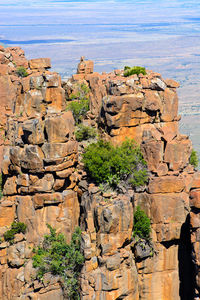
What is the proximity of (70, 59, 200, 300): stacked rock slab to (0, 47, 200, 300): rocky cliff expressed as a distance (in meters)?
0.10

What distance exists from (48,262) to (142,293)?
965 cm

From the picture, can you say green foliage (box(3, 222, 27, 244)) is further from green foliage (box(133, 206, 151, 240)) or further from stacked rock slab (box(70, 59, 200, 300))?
green foliage (box(133, 206, 151, 240))

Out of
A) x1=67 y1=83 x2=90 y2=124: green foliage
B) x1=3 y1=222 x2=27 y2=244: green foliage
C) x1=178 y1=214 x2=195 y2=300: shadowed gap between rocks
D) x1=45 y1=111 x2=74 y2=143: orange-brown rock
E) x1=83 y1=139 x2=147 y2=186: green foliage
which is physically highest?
x1=67 y1=83 x2=90 y2=124: green foliage

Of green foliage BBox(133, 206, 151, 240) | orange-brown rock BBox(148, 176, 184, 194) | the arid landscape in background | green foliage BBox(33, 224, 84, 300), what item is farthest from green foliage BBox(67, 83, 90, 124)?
green foliage BBox(133, 206, 151, 240)

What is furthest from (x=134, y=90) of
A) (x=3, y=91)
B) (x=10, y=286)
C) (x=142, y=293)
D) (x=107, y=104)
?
(x=10, y=286)

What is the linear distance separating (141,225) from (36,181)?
11.1m

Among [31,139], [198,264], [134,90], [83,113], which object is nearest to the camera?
[198,264]

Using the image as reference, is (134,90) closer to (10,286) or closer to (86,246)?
(86,246)

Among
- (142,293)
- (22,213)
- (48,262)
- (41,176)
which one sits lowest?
(142,293)

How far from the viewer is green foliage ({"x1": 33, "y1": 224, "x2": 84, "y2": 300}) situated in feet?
154

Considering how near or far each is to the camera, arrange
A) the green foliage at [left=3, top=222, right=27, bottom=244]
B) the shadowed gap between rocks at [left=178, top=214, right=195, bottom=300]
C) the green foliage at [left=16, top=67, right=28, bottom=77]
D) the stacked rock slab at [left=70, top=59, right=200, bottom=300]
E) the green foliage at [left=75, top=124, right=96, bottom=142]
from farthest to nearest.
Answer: the green foliage at [left=16, top=67, right=28, bottom=77]
the green foliage at [left=75, top=124, right=96, bottom=142]
the green foliage at [left=3, top=222, right=27, bottom=244]
the shadowed gap between rocks at [left=178, top=214, right=195, bottom=300]
the stacked rock slab at [left=70, top=59, right=200, bottom=300]

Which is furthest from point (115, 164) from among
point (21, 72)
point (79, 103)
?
point (21, 72)

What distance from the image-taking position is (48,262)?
47906 millimetres

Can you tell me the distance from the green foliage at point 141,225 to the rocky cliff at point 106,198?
3.00 ft
